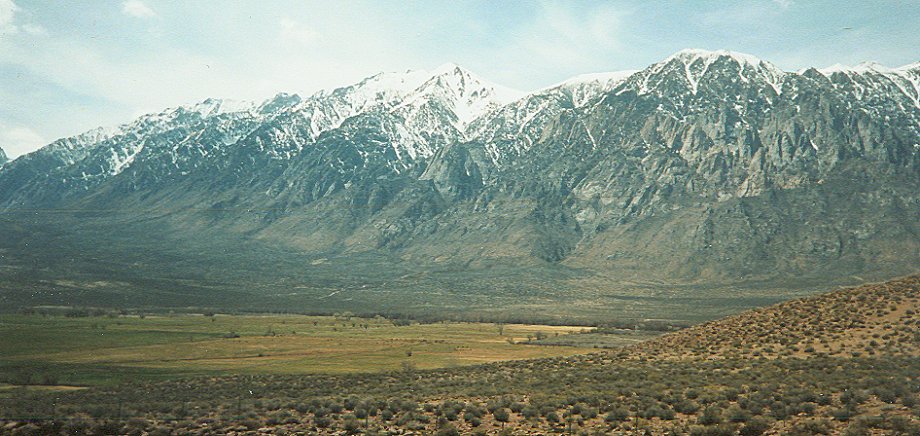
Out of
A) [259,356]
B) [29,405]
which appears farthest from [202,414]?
[259,356]

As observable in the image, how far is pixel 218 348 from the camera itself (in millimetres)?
84688

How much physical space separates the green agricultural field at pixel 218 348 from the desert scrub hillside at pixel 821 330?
2393cm

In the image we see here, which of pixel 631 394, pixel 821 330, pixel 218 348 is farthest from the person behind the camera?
pixel 218 348

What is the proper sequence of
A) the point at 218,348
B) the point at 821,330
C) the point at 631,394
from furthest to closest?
the point at 218,348 → the point at 821,330 → the point at 631,394

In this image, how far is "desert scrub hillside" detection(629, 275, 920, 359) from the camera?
42.5m

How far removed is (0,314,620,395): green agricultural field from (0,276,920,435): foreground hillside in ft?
36.0

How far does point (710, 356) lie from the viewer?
159 feet

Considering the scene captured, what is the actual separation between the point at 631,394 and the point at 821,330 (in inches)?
713

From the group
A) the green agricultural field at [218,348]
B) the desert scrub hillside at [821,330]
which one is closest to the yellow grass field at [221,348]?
the green agricultural field at [218,348]

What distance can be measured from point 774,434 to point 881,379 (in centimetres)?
980

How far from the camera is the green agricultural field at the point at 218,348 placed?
206ft

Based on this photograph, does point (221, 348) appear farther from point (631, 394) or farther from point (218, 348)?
point (631, 394)

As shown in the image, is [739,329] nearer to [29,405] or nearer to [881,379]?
[881,379]

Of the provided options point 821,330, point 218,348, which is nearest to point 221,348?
point 218,348
